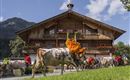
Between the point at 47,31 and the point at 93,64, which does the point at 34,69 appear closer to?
the point at 93,64

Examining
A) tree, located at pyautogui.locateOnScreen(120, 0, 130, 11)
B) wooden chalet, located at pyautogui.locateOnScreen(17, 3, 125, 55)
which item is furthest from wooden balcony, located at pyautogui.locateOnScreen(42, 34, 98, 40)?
tree, located at pyautogui.locateOnScreen(120, 0, 130, 11)

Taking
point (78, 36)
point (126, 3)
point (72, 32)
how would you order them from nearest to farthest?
1. point (126, 3)
2. point (78, 36)
3. point (72, 32)

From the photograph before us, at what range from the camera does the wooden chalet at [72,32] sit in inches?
1789

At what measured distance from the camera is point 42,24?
4556cm

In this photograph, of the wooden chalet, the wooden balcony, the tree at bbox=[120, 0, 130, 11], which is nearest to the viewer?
the tree at bbox=[120, 0, 130, 11]

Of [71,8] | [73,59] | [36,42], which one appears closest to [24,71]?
[73,59]

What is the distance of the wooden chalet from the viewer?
45.4m

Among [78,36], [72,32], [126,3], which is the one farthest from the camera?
[72,32]

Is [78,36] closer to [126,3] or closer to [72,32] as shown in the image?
[72,32]

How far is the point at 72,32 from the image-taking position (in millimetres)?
46469

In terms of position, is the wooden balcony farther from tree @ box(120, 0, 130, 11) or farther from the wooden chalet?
tree @ box(120, 0, 130, 11)

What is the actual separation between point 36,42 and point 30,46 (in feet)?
4.86

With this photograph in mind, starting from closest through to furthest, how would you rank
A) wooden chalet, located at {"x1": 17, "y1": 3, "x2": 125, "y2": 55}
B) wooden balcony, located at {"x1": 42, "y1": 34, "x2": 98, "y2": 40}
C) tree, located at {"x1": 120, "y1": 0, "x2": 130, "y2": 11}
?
1. tree, located at {"x1": 120, "y1": 0, "x2": 130, "y2": 11}
2. wooden chalet, located at {"x1": 17, "y1": 3, "x2": 125, "y2": 55}
3. wooden balcony, located at {"x1": 42, "y1": 34, "x2": 98, "y2": 40}

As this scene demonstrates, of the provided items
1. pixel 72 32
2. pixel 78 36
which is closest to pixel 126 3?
pixel 78 36
